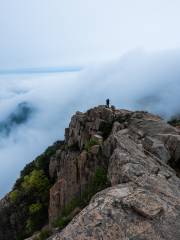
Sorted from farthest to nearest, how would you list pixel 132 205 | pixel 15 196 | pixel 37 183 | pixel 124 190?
1. pixel 15 196
2. pixel 37 183
3. pixel 124 190
4. pixel 132 205

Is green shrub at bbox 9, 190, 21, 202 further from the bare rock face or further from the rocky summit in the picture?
the bare rock face

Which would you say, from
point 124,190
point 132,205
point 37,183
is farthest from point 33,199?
point 132,205

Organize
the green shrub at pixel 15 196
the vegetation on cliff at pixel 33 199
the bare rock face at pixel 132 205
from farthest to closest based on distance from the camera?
the green shrub at pixel 15 196
the vegetation on cliff at pixel 33 199
the bare rock face at pixel 132 205

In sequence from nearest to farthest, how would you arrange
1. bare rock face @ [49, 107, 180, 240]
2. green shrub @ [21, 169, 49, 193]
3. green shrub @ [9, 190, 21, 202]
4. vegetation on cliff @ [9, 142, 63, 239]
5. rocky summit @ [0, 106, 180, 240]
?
bare rock face @ [49, 107, 180, 240] < rocky summit @ [0, 106, 180, 240] < vegetation on cliff @ [9, 142, 63, 239] < green shrub @ [21, 169, 49, 193] < green shrub @ [9, 190, 21, 202]

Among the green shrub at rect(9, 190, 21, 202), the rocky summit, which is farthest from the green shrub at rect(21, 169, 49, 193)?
the rocky summit

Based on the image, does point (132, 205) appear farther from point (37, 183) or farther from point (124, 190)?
point (37, 183)

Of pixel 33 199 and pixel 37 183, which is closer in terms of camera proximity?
pixel 33 199

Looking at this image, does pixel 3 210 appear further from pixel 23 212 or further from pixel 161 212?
pixel 161 212

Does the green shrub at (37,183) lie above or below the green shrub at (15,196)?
above

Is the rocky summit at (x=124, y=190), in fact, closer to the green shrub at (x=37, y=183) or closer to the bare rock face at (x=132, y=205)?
the bare rock face at (x=132, y=205)

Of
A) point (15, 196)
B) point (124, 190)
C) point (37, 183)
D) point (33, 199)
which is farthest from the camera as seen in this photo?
point (15, 196)

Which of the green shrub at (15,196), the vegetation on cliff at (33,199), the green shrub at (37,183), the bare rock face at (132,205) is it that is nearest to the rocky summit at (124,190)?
the bare rock face at (132,205)

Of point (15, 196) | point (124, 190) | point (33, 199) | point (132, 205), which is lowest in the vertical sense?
point (33, 199)

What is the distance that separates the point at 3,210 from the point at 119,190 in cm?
→ 4313
